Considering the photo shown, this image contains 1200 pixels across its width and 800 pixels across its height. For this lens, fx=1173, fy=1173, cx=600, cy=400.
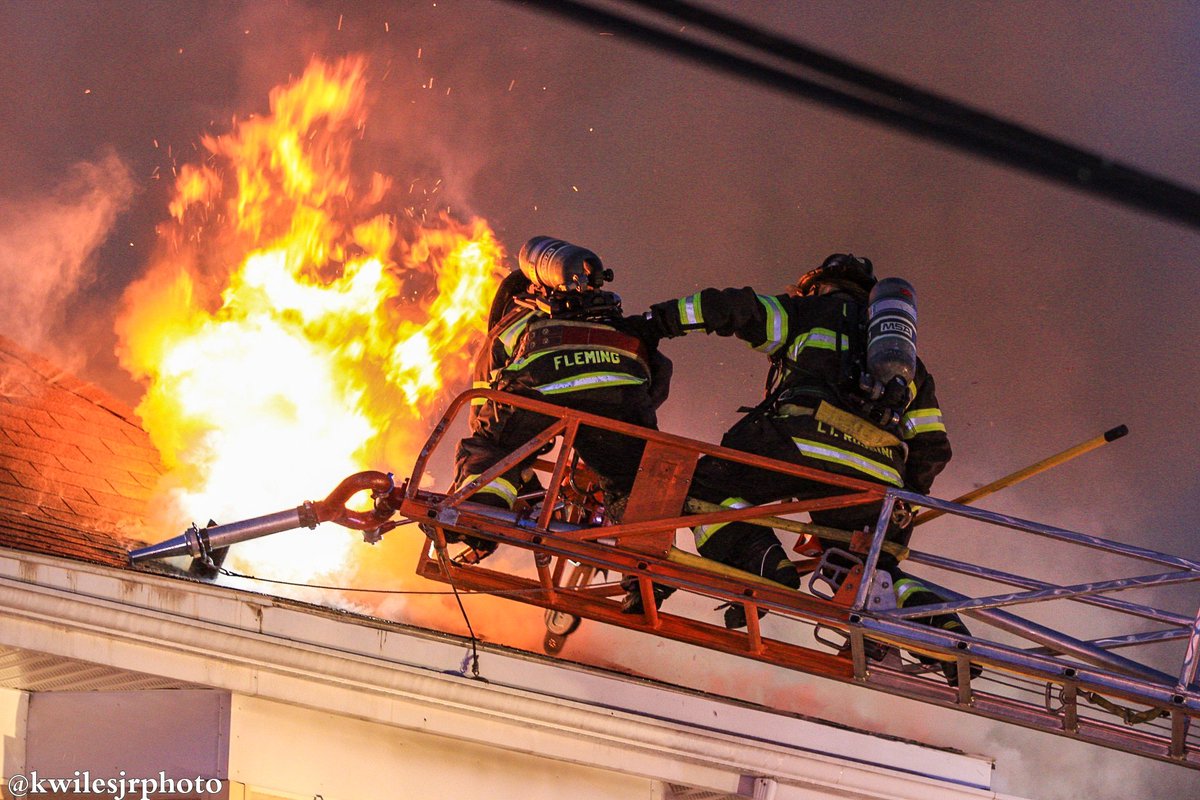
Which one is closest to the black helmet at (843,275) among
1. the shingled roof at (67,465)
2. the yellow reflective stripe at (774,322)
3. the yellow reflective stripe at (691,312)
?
the yellow reflective stripe at (774,322)

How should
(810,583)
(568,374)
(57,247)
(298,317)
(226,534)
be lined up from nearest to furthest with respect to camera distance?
(810,583) < (568,374) < (226,534) < (298,317) < (57,247)

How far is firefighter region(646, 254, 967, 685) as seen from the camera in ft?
16.3

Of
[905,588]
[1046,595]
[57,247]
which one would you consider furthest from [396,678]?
[57,247]

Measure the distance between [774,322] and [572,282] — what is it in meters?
0.91

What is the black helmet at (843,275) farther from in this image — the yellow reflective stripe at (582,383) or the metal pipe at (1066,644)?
the metal pipe at (1066,644)

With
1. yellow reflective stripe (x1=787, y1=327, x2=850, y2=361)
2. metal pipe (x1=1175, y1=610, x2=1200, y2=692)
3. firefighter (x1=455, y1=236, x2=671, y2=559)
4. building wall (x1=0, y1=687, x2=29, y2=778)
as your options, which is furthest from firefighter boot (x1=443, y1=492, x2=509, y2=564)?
metal pipe (x1=1175, y1=610, x2=1200, y2=692)

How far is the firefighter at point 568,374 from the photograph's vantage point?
5.00 m

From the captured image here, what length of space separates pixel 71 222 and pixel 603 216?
3.83 m

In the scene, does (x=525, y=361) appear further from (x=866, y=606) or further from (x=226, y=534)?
(x=866, y=606)

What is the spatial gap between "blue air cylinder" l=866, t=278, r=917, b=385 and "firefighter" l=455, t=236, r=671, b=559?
3.14 feet

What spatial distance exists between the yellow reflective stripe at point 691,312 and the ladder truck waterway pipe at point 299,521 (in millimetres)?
1417

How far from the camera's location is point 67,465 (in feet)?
21.0

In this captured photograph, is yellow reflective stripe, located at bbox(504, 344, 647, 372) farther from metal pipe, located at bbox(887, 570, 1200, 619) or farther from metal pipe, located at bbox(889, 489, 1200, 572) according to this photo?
metal pipe, located at bbox(887, 570, 1200, 619)

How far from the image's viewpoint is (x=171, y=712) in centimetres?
531
